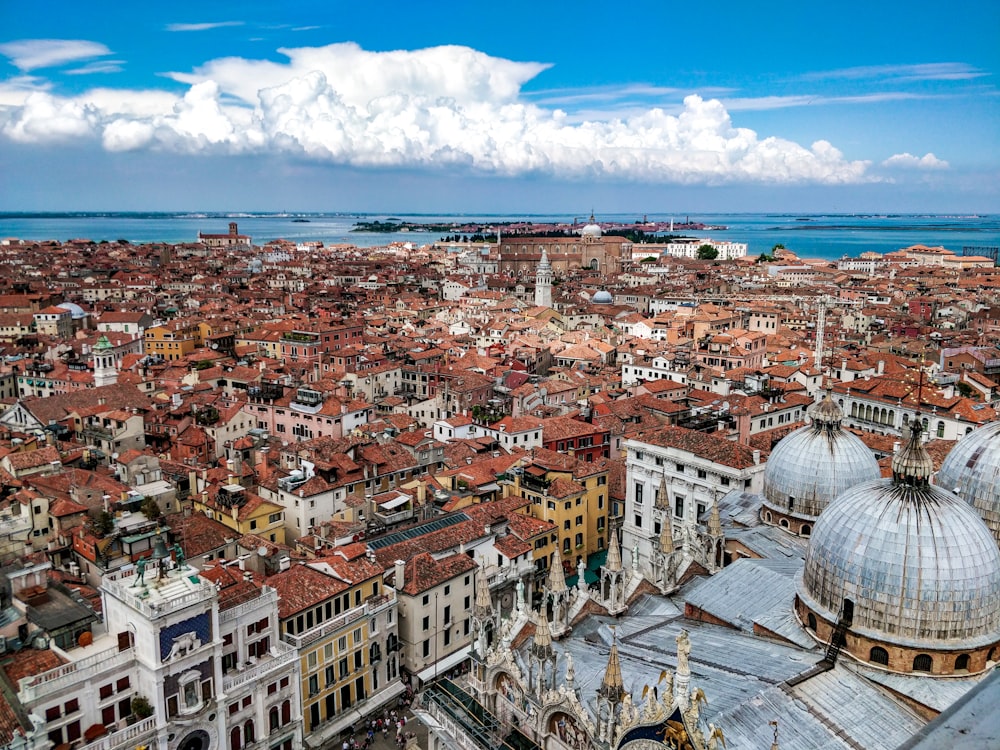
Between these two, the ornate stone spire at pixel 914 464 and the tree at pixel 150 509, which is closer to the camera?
the ornate stone spire at pixel 914 464

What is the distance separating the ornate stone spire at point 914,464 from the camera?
15.0 metres

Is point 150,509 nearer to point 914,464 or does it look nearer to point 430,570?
point 430,570

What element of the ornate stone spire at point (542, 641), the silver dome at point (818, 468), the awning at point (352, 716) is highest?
the silver dome at point (818, 468)

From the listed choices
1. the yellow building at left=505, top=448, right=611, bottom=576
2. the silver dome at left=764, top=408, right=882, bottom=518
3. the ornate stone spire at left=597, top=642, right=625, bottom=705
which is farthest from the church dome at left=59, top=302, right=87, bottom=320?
the ornate stone spire at left=597, top=642, right=625, bottom=705

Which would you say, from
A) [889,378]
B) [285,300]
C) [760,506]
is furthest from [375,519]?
[285,300]

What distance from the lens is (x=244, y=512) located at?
29.1 metres

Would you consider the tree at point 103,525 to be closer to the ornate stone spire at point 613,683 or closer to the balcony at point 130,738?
the balcony at point 130,738

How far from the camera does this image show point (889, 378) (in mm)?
42094

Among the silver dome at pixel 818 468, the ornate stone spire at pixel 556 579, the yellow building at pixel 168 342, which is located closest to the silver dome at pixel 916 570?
the ornate stone spire at pixel 556 579

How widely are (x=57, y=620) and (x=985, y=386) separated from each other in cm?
4572

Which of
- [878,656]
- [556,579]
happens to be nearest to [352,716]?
[556,579]

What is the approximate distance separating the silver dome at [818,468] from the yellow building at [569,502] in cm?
1040

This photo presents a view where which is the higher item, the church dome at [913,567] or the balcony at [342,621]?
the church dome at [913,567]

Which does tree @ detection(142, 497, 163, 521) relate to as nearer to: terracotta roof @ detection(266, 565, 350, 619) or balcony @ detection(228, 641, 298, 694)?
terracotta roof @ detection(266, 565, 350, 619)
